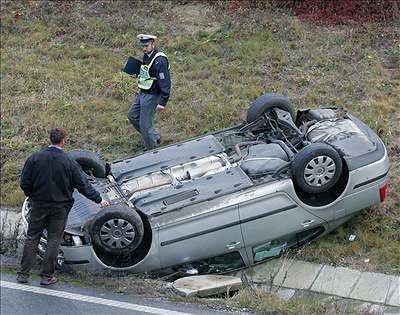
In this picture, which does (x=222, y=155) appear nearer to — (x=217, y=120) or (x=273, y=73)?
(x=217, y=120)

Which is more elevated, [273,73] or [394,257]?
[273,73]

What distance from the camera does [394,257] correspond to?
9180mm

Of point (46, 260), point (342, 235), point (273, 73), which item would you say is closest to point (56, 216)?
point (46, 260)

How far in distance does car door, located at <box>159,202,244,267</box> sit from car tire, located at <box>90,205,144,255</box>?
0.99 ft

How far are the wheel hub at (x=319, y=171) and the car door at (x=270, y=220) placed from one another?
1.08 ft

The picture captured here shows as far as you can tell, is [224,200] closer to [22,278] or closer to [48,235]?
[48,235]

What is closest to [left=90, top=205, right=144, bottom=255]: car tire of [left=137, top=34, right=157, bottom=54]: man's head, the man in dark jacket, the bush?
the man in dark jacket

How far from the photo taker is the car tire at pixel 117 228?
26.6ft

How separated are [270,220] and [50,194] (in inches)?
94.9

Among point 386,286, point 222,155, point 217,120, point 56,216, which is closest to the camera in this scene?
point 56,216

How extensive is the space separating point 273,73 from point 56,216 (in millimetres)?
6626

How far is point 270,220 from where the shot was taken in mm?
8539

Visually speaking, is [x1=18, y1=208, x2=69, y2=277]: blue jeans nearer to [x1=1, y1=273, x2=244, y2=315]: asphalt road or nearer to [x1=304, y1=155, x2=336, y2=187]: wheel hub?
[x1=1, y1=273, x2=244, y2=315]: asphalt road

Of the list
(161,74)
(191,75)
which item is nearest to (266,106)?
(161,74)
